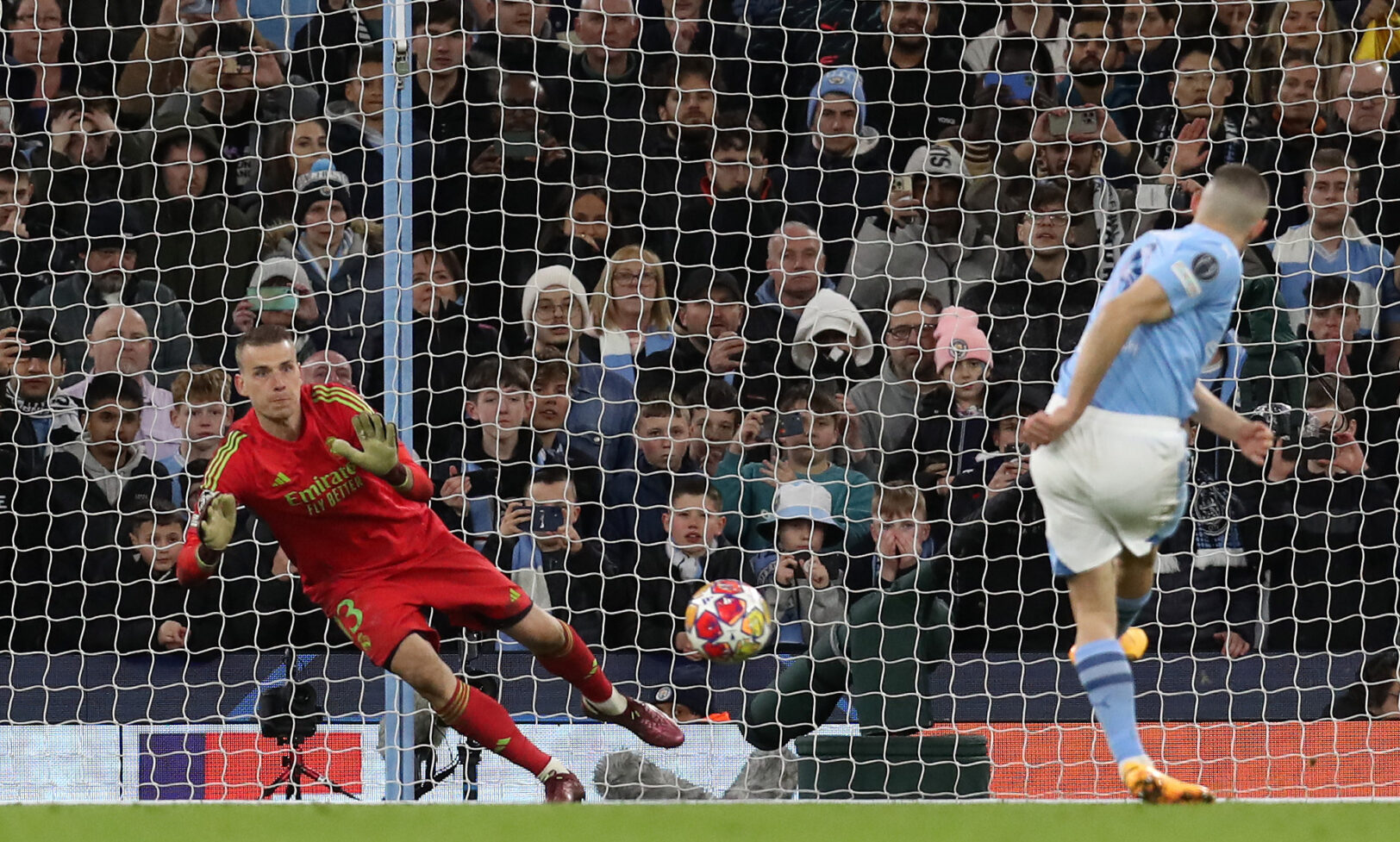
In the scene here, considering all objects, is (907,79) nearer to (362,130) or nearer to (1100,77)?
(1100,77)

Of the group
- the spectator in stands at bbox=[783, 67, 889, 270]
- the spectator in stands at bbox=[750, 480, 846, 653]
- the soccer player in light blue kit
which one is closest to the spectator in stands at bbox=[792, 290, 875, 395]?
the spectator in stands at bbox=[783, 67, 889, 270]

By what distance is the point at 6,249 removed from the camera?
7.34 meters

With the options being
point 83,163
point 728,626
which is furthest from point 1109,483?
point 83,163

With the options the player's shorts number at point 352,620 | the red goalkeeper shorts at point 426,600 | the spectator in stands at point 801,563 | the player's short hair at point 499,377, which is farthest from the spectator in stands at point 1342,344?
the player's shorts number at point 352,620

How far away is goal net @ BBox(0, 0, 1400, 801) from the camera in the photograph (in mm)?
6172

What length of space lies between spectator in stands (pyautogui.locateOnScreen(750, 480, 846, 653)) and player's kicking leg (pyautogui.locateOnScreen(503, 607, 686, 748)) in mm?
875

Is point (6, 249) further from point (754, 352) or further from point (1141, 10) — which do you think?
point (1141, 10)

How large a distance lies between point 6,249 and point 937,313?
370 centimetres

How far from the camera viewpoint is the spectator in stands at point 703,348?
6.91 meters

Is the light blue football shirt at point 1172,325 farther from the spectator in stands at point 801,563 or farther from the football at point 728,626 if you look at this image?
the spectator in stands at point 801,563

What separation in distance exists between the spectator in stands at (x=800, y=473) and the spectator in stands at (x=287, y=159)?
80.4 inches

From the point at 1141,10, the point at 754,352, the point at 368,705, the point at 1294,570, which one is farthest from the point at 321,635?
the point at 1141,10

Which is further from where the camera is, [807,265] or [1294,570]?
[807,265]

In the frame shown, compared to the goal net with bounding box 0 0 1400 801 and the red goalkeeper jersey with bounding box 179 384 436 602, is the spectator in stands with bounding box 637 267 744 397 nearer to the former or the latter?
the goal net with bounding box 0 0 1400 801
